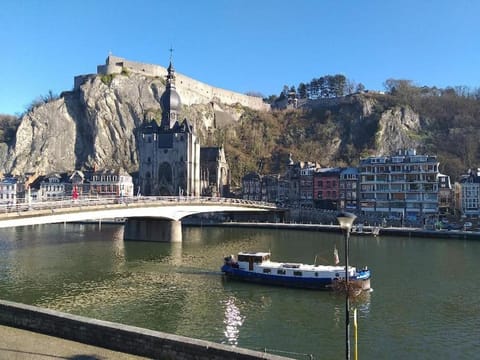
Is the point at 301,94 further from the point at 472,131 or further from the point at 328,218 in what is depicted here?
the point at 328,218

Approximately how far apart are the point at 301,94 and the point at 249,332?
583ft

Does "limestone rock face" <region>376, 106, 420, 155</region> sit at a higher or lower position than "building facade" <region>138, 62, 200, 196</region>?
higher

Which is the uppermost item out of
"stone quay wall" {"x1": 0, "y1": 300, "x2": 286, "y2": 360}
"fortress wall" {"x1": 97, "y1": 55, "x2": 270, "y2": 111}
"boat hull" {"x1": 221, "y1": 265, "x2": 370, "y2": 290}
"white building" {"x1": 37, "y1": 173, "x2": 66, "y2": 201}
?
"fortress wall" {"x1": 97, "y1": 55, "x2": 270, "y2": 111}

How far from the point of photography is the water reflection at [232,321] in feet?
80.9

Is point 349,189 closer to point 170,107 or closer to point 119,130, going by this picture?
point 170,107

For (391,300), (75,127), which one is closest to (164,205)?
(391,300)

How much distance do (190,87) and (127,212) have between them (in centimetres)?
11951

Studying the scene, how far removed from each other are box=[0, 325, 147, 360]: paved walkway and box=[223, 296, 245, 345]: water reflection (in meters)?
8.26

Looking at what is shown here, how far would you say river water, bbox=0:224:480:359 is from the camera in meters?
24.5

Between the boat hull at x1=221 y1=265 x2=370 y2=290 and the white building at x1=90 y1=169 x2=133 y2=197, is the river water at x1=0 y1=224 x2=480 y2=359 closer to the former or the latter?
the boat hull at x1=221 y1=265 x2=370 y2=290

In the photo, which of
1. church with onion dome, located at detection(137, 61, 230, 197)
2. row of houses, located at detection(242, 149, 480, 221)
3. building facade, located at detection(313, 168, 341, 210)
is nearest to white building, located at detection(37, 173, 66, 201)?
church with onion dome, located at detection(137, 61, 230, 197)

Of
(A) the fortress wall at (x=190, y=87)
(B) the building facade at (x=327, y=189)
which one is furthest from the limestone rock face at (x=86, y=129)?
(B) the building facade at (x=327, y=189)

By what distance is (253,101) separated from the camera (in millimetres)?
188750

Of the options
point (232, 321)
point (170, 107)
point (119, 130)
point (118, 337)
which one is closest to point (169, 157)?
point (170, 107)
